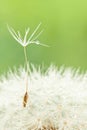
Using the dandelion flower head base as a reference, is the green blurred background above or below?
above

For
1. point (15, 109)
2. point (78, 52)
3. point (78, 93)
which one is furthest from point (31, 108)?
point (78, 52)

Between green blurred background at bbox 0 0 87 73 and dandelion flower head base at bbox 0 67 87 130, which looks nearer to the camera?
dandelion flower head base at bbox 0 67 87 130

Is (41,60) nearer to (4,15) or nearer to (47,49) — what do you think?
(47,49)

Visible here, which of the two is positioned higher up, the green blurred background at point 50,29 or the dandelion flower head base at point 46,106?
the green blurred background at point 50,29

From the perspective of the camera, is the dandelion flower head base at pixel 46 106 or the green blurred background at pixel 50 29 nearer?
the dandelion flower head base at pixel 46 106

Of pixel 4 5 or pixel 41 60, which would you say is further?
pixel 4 5
